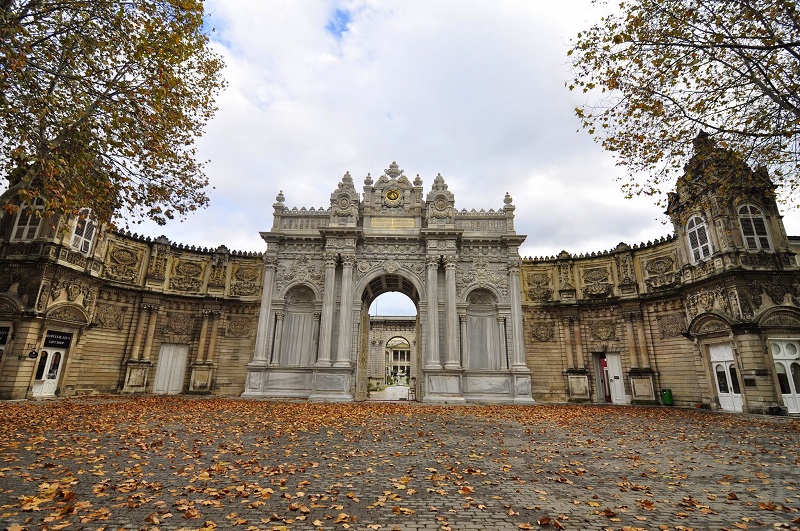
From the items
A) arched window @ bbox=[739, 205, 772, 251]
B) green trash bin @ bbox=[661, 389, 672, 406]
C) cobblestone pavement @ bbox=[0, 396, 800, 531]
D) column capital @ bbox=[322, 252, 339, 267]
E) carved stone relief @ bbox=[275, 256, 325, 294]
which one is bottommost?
cobblestone pavement @ bbox=[0, 396, 800, 531]

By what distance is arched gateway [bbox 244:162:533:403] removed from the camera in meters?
23.8

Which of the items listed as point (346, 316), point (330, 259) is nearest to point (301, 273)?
point (330, 259)

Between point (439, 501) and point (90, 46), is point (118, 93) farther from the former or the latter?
point (439, 501)

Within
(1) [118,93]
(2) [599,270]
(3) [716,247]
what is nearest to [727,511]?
(1) [118,93]

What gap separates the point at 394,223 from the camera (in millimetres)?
26984

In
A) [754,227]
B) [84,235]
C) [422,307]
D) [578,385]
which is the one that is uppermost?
[754,227]

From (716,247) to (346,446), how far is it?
74.9 ft

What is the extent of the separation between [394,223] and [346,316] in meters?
7.08

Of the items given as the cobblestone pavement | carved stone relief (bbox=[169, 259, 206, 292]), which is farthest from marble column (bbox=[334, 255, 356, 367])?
carved stone relief (bbox=[169, 259, 206, 292])

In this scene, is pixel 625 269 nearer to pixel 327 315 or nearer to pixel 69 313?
pixel 327 315

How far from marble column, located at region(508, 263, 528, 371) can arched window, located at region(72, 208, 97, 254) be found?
2532 cm

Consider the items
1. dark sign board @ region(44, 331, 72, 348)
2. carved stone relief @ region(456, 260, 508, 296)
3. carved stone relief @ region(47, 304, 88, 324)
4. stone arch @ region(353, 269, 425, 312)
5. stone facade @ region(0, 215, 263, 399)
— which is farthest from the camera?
carved stone relief @ region(456, 260, 508, 296)

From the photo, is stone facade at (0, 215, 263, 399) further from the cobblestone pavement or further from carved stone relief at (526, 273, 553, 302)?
carved stone relief at (526, 273, 553, 302)

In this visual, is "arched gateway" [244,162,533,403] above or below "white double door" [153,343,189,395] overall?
above
